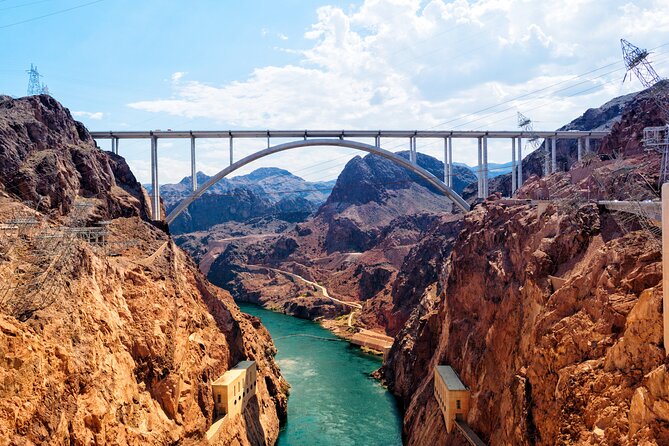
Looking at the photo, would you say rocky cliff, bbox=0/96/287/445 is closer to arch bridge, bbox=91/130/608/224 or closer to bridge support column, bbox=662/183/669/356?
arch bridge, bbox=91/130/608/224

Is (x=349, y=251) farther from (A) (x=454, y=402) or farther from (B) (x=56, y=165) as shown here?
(A) (x=454, y=402)

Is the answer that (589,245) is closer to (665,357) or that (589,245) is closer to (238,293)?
(665,357)

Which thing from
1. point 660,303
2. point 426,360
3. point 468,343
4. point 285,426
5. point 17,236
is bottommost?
point 285,426

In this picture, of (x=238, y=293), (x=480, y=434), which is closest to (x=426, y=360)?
(x=480, y=434)

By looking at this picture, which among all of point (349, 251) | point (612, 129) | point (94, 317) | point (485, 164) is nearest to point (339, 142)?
point (485, 164)

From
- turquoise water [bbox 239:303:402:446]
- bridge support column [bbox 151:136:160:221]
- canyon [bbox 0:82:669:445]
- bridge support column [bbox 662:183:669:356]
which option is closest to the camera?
bridge support column [bbox 662:183:669:356]

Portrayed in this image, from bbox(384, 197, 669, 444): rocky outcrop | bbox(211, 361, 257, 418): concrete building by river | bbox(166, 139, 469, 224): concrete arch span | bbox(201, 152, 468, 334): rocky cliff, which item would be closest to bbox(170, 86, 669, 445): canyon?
bbox(384, 197, 669, 444): rocky outcrop

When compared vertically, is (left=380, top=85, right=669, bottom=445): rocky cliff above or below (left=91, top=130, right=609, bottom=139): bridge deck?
below
